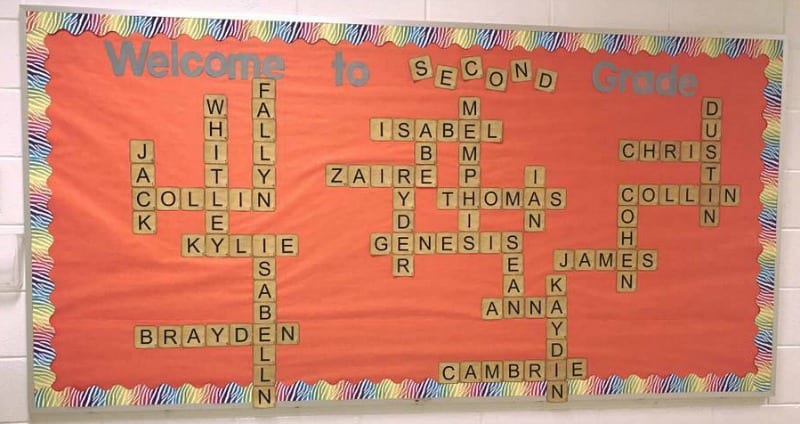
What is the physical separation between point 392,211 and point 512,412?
0.60 meters

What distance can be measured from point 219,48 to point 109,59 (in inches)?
9.6

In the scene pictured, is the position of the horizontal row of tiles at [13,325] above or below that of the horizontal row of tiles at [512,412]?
above

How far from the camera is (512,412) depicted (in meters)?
1.66

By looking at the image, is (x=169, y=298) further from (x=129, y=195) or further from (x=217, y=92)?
(x=217, y=92)

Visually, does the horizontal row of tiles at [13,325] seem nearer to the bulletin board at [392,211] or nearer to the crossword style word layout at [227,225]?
the bulletin board at [392,211]

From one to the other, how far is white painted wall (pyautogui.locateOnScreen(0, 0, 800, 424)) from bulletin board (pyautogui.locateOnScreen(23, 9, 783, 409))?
48mm

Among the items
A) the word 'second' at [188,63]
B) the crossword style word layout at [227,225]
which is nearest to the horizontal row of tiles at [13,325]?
the crossword style word layout at [227,225]

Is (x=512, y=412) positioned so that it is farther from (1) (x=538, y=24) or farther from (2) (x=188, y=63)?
(2) (x=188, y=63)

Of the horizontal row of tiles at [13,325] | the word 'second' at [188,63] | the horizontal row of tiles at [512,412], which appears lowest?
the horizontal row of tiles at [512,412]

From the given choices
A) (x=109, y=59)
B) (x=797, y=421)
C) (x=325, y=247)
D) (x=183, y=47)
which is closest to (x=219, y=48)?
(x=183, y=47)

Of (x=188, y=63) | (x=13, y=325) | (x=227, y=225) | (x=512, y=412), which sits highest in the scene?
(x=188, y=63)

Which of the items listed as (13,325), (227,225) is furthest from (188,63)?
(13,325)

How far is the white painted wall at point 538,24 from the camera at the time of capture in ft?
4.88

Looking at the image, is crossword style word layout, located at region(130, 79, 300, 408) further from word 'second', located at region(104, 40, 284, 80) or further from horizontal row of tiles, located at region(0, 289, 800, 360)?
horizontal row of tiles, located at region(0, 289, 800, 360)
